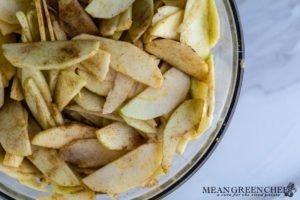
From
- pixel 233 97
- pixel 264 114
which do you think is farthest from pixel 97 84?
pixel 264 114

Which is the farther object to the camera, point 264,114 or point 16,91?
point 264,114

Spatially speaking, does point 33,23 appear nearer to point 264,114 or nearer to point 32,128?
point 32,128

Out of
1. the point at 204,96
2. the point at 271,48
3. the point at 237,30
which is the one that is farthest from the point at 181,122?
the point at 271,48

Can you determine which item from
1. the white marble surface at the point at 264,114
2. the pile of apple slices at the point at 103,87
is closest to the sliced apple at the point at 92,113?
the pile of apple slices at the point at 103,87

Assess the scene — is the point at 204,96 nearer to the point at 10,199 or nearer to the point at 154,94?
the point at 154,94

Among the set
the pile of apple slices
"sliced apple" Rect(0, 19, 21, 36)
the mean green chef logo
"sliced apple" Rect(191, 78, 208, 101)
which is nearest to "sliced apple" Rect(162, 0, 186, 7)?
the pile of apple slices
